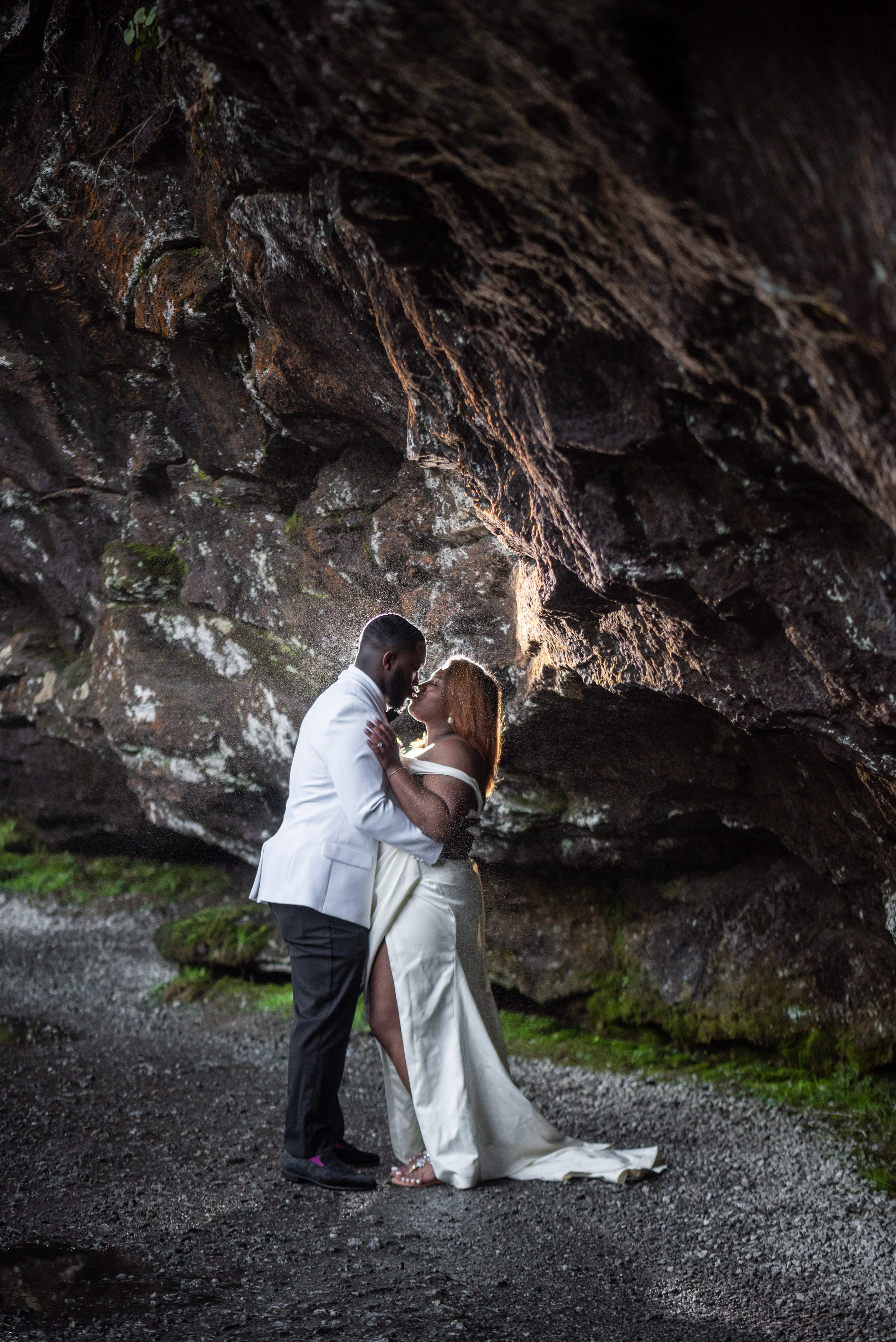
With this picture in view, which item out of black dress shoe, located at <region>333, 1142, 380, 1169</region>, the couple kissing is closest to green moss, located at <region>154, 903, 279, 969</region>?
black dress shoe, located at <region>333, 1142, 380, 1169</region>

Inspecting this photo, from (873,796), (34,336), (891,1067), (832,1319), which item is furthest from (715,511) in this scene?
(34,336)

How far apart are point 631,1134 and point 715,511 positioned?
11.9 feet

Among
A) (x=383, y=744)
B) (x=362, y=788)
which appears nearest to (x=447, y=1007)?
(x=362, y=788)

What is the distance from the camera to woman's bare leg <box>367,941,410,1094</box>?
4430 mm

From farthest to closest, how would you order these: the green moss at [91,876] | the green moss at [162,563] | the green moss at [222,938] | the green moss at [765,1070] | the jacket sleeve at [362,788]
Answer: the green moss at [91,876]
the green moss at [222,938]
the green moss at [162,563]
the green moss at [765,1070]
the jacket sleeve at [362,788]

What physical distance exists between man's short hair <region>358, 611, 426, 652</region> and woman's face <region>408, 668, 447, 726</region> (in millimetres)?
217

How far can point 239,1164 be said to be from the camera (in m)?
4.63

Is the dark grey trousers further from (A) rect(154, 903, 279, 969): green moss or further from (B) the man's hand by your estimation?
(A) rect(154, 903, 279, 969): green moss

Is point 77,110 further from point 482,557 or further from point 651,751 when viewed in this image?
point 651,751

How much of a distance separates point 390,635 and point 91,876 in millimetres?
6809

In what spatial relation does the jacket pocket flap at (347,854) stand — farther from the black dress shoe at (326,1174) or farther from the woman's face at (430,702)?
the black dress shoe at (326,1174)

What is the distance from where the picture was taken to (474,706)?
4645mm

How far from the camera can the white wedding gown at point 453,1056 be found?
4258mm

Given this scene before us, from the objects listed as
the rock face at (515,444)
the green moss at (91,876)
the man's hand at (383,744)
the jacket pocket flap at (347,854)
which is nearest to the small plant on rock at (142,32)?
the rock face at (515,444)
